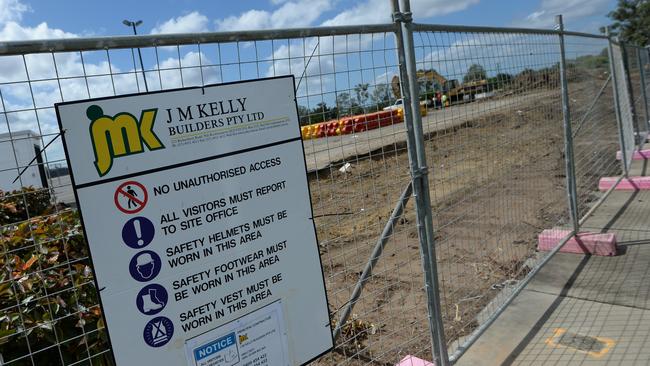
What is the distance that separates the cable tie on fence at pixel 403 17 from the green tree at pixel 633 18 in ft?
183

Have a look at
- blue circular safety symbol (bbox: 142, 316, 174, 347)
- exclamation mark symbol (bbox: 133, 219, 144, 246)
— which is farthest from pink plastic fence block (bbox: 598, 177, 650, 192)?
exclamation mark symbol (bbox: 133, 219, 144, 246)

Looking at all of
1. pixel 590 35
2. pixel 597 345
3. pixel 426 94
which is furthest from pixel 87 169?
pixel 590 35

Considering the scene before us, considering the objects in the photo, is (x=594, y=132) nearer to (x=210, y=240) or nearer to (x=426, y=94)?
(x=426, y=94)

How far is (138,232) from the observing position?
179 cm

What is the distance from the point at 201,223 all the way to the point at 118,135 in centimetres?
46

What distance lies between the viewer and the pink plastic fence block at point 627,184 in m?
7.23

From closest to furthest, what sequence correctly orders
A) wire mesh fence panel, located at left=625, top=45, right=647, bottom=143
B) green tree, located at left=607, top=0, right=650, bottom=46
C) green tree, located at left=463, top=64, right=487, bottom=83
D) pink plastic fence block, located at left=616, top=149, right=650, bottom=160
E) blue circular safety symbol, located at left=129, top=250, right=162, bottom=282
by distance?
1. blue circular safety symbol, located at left=129, top=250, right=162, bottom=282
2. green tree, located at left=463, top=64, right=487, bottom=83
3. pink plastic fence block, located at left=616, top=149, right=650, bottom=160
4. wire mesh fence panel, located at left=625, top=45, right=647, bottom=143
5. green tree, located at left=607, top=0, right=650, bottom=46

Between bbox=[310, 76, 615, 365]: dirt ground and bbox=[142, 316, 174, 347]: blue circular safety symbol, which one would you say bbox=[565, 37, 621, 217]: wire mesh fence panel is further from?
bbox=[142, 316, 174, 347]: blue circular safety symbol

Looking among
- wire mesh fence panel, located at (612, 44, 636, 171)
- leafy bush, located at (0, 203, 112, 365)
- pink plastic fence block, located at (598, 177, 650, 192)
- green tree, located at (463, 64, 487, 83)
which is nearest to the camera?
leafy bush, located at (0, 203, 112, 365)

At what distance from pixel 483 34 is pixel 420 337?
236cm

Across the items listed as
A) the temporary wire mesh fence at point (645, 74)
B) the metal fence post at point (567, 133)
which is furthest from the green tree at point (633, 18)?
the metal fence post at point (567, 133)

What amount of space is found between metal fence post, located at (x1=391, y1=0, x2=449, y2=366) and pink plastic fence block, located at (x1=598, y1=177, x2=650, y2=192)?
5.82 m

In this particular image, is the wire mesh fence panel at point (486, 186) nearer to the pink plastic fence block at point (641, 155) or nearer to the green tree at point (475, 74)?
the green tree at point (475, 74)

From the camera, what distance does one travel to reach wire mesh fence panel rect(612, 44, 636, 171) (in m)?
7.57
